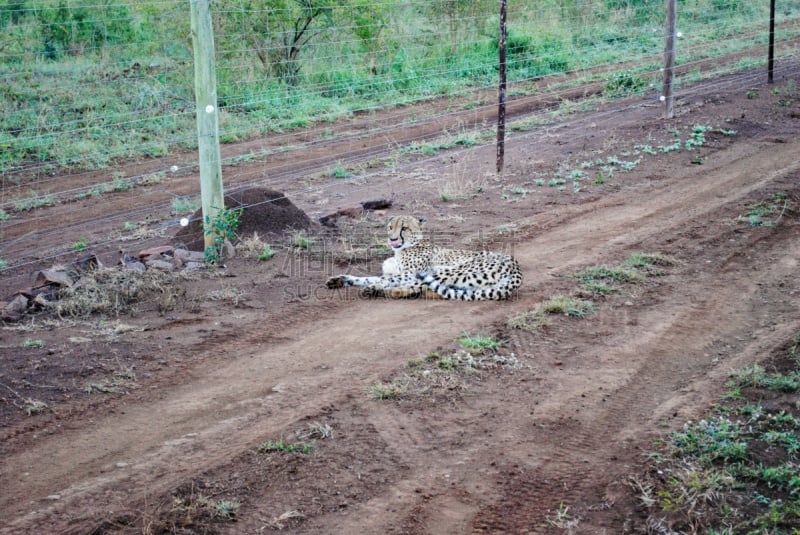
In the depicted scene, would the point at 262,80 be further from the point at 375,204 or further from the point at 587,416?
the point at 587,416

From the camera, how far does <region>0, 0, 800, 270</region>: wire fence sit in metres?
15.4

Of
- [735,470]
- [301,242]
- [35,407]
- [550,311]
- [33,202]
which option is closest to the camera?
[735,470]

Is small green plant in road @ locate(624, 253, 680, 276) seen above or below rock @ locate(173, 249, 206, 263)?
below

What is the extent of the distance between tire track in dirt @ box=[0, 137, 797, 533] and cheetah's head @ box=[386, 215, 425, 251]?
0.78 m

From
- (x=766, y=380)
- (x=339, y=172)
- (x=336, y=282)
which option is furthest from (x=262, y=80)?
(x=766, y=380)

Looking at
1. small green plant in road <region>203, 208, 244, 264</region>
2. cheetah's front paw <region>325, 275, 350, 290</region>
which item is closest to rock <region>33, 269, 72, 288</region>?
small green plant in road <region>203, 208, 244, 264</region>

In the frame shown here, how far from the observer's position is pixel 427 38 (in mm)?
24250

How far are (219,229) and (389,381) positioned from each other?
4379 mm

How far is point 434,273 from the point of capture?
9578 millimetres

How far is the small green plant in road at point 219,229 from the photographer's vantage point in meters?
10.5

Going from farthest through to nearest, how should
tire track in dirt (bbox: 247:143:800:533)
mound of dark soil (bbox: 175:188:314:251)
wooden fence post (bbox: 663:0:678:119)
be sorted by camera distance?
wooden fence post (bbox: 663:0:678:119) → mound of dark soil (bbox: 175:188:314:251) → tire track in dirt (bbox: 247:143:800:533)

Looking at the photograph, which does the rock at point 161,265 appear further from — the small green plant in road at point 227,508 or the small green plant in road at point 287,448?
the small green plant in road at point 227,508

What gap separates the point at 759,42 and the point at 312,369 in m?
25.5

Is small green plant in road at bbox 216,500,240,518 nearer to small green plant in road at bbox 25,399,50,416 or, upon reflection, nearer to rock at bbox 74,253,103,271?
small green plant in road at bbox 25,399,50,416
